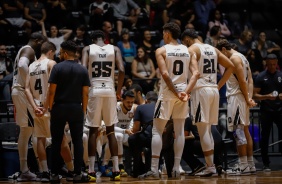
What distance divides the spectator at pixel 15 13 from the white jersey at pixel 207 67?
7.21 metres

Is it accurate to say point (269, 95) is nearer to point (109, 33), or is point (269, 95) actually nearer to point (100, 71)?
point (100, 71)

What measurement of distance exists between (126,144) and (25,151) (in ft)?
6.58

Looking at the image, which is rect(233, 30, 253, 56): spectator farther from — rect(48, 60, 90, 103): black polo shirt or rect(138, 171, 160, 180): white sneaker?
rect(48, 60, 90, 103): black polo shirt

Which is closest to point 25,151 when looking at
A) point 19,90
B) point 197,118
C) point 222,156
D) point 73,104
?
point 19,90

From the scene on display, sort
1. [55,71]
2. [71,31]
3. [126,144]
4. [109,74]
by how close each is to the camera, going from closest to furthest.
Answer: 1. [55,71]
2. [109,74]
3. [126,144]
4. [71,31]

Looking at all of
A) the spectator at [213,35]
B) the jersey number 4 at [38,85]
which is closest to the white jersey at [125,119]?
the jersey number 4 at [38,85]

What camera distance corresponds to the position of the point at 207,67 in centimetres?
1253

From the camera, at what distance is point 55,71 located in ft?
36.6

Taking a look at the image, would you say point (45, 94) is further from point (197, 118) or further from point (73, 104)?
point (197, 118)

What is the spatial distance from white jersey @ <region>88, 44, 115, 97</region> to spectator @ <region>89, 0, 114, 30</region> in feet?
23.7

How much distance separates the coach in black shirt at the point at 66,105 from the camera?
36.4 ft

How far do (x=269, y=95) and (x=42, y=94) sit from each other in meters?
4.32

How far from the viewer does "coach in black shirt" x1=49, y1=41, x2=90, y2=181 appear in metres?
11.1

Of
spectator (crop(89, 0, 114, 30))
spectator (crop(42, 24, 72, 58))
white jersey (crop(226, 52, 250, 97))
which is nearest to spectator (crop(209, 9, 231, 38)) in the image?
spectator (crop(89, 0, 114, 30))
